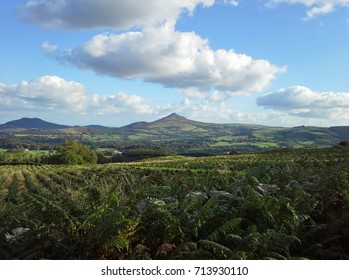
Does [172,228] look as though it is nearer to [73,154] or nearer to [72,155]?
[72,155]

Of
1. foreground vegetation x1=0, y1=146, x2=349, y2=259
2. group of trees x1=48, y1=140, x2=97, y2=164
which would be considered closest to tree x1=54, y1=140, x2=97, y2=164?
group of trees x1=48, y1=140, x2=97, y2=164

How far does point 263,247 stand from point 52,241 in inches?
144

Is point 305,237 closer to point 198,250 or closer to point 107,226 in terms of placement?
point 198,250

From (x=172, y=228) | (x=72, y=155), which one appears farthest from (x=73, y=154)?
(x=172, y=228)

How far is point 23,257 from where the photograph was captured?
6094 millimetres

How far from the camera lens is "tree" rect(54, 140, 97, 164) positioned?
4859 inches

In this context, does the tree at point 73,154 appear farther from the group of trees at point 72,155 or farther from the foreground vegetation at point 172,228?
the foreground vegetation at point 172,228

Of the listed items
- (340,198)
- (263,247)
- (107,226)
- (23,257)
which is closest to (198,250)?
(263,247)

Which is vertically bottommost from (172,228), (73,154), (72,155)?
(72,155)

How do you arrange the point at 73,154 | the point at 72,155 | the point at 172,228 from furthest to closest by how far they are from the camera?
the point at 73,154
the point at 72,155
the point at 172,228

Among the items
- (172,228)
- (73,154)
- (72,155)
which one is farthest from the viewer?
(73,154)

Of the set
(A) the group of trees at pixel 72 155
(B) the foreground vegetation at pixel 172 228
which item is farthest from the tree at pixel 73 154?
(B) the foreground vegetation at pixel 172 228

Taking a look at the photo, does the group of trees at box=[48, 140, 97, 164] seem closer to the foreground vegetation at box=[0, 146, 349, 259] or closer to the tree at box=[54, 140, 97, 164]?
the tree at box=[54, 140, 97, 164]

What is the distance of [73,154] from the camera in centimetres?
12369
